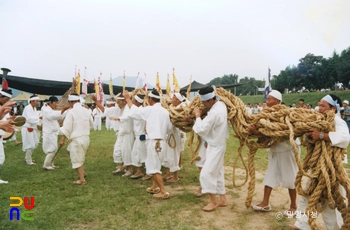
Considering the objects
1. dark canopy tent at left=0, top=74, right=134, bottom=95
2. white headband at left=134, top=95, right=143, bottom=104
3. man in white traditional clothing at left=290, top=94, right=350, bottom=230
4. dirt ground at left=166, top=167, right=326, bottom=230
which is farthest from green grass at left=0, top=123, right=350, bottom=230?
dark canopy tent at left=0, top=74, right=134, bottom=95

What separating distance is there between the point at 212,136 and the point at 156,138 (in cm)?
119

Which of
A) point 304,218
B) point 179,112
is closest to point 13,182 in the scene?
point 179,112

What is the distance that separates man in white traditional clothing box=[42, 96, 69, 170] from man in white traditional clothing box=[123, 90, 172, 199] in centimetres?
300

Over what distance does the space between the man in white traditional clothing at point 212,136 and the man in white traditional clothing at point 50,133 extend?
14.1 feet

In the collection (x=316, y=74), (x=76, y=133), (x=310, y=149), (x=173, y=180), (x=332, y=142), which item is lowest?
(x=173, y=180)

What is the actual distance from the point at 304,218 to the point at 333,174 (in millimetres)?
701

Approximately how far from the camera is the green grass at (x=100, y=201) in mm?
3842

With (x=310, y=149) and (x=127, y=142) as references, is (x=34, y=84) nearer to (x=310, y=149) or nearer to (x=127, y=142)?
(x=127, y=142)

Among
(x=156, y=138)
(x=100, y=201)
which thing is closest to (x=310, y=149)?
(x=156, y=138)

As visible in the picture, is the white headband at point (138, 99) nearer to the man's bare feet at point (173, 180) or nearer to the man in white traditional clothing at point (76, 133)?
the man in white traditional clothing at point (76, 133)

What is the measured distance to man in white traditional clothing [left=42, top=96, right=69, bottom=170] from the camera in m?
7.01

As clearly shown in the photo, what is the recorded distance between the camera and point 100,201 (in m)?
4.73

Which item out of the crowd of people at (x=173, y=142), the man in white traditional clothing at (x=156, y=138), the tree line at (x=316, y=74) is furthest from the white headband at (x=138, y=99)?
the tree line at (x=316, y=74)

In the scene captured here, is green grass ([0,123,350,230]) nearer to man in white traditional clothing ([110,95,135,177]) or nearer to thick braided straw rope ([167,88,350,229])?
man in white traditional clothing ([110,95,135,177])
